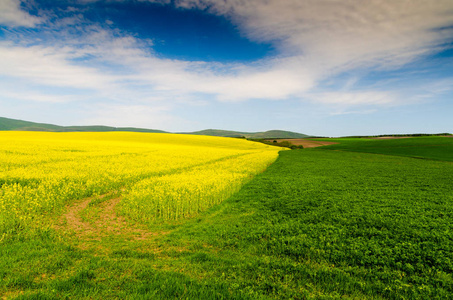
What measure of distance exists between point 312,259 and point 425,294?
2588 mm

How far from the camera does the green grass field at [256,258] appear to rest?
5246 millimetres

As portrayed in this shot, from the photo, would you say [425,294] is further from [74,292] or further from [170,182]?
[170,182]

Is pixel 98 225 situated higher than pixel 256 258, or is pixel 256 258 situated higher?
pixel 256 258

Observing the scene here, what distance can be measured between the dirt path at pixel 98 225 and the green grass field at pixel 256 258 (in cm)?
23

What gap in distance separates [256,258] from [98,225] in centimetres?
740

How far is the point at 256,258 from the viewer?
6.66 meters

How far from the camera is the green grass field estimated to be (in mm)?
5246

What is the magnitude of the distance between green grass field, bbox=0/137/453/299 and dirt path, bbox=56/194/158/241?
0.75ft

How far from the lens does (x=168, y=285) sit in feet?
17.5

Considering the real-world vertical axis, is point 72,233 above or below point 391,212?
below

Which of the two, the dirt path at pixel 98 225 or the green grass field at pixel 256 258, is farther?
the dirt path at pixel 98 225

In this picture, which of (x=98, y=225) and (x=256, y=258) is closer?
(x=256, y=258)

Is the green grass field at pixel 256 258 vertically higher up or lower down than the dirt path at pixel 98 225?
higher up

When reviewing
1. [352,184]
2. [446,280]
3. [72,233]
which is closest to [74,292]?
[72,233]
